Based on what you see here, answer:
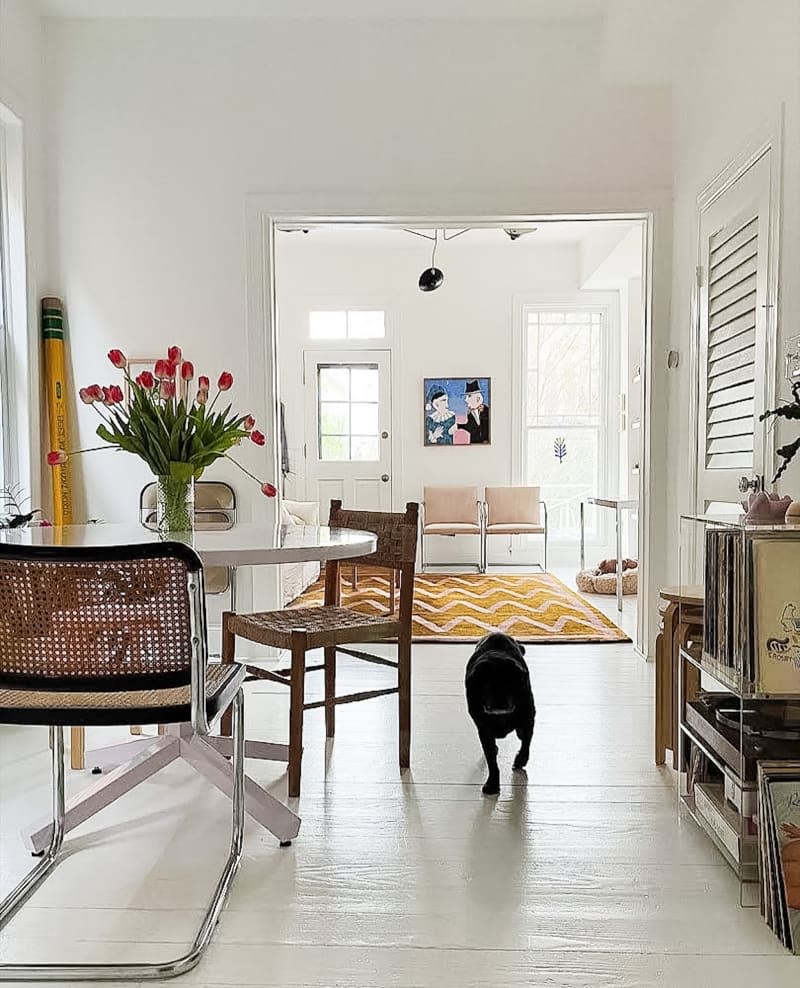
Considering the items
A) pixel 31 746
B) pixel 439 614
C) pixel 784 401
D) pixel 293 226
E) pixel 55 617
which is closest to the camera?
pixel 55 617

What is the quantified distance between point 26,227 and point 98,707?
2877 millimetres

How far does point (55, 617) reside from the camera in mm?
1604

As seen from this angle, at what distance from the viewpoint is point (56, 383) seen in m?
4.00

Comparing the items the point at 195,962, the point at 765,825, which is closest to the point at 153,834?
the point at 195,962

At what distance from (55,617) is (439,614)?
12.5 feet

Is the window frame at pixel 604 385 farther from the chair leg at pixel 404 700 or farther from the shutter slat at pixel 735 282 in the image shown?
the chair leg at pixel 404 700

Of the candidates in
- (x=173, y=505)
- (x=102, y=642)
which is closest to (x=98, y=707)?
(x=102, y=642)

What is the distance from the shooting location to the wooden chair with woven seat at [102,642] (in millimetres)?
1572

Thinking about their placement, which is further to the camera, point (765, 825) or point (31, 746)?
point (31, 746)

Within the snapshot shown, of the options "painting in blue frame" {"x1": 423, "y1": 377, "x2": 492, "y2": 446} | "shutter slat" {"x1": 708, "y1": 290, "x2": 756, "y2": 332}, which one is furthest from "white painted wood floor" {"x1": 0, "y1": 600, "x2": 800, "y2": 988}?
"painting in blue frame" {"x1": 423, "y1": 377, "x2": 492, "y2": 446}

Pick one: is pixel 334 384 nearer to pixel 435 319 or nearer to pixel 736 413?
pixel 435 319

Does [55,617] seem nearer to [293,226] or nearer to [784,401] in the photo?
[784,401]

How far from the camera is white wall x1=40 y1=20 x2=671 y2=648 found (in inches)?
156

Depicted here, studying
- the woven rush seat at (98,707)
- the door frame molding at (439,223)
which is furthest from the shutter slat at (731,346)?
the woven rush seat at (98,707)
